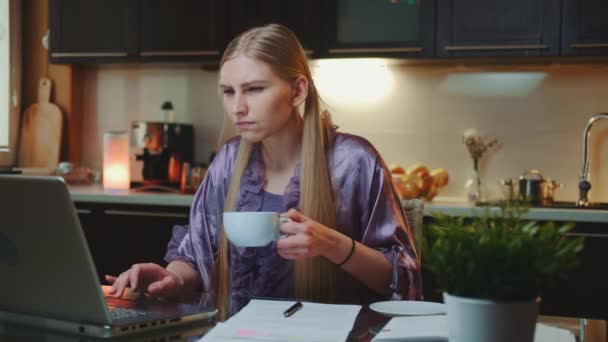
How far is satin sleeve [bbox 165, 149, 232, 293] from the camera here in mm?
1815

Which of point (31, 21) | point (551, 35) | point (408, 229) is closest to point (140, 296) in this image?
point (408, 229)

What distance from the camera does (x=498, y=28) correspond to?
10.7 ft

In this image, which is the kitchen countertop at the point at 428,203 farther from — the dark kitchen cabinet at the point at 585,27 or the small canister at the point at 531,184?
the dark kitchen cabinet at the point at 585,27

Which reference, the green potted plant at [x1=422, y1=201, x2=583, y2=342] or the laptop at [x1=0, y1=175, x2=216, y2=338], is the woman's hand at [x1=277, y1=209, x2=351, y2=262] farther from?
the green potted plant at [x1=422, y1=201, x2=583, y2=342]

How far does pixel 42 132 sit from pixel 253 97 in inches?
104

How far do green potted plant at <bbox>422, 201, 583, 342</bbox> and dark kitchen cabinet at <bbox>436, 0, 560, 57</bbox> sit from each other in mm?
2423

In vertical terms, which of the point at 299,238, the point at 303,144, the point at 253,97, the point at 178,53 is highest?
the point at 178,53

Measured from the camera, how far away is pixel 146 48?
12.2ft

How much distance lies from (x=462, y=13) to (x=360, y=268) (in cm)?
198

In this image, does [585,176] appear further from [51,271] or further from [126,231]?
[51,271]

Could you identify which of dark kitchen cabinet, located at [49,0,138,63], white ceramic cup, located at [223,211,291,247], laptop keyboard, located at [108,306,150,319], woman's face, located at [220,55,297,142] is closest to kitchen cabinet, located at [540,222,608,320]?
woman's face, located at [220,55,297,142]

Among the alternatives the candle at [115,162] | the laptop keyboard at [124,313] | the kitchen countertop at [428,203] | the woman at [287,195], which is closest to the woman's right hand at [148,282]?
the woman at [287,195]

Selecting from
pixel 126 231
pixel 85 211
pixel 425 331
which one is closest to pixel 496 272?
pixel 425 331

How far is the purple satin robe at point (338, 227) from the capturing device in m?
1.73
